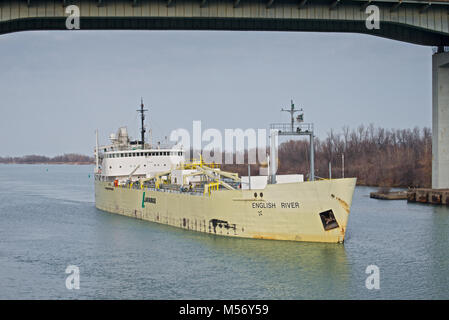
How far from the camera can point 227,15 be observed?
23.8 m

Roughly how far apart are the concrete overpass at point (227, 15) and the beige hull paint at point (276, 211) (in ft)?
28.7

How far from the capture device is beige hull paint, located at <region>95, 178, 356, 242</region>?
840 inches

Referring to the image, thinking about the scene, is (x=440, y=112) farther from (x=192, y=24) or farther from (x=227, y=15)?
(x=192, y=24)

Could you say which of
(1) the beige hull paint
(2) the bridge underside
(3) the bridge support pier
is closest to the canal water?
(1) the beige hull paint

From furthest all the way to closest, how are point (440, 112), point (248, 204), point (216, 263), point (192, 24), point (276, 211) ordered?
point (440, 112) < point (192, 24) < point (248, 204) < point (276, 211) < point (216, 263)

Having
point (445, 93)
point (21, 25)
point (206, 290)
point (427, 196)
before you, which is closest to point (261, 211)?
point (206, 290)

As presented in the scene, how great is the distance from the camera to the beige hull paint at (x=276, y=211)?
70.0ft

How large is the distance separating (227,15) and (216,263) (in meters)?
11.9

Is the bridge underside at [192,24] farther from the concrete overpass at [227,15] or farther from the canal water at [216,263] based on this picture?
the canal water at [216,263]

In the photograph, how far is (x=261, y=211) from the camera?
2289cm

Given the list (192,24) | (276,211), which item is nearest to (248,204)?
(276,211)

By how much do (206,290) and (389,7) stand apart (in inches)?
703
